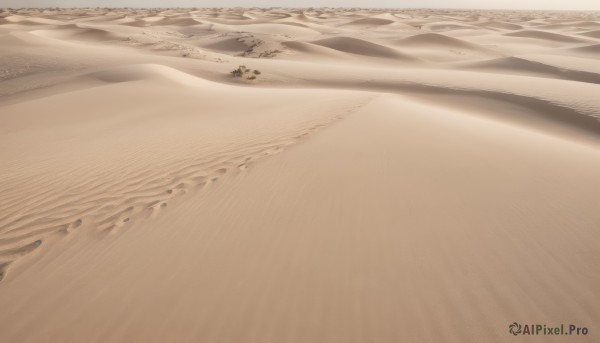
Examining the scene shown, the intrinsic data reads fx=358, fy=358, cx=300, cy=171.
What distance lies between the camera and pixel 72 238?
3541mm

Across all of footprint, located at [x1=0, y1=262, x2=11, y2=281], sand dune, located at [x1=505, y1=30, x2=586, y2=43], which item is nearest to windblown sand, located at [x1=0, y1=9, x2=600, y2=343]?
footprint, located at [x1=0, y1=262, x2=11, y2=281]

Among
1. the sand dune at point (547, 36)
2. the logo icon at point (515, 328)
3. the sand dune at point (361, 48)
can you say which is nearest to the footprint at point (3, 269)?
the logo icon at point (515, 328)

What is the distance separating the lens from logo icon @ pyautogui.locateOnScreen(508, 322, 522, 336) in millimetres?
2480

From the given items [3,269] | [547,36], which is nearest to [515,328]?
[3,269]

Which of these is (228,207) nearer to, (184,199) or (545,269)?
(184,199)

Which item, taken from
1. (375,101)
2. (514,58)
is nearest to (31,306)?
(375,101)

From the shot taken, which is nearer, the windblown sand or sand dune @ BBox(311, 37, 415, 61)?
the windblown sand

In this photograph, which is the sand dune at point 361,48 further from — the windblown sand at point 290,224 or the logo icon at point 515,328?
the logo icon at point 515,328

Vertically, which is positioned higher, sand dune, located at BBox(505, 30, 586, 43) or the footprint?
sand dune, located at BBox(505, 30, 586, 43)

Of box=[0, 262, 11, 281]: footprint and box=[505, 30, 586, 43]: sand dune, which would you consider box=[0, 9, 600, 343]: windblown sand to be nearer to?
box=[0, 262, 11, 281]: footprint

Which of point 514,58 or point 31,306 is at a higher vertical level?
point 514,58

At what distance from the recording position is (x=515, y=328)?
2.50 meters

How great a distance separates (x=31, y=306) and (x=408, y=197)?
3.66 metres

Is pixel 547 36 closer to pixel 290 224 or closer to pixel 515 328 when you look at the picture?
pixel 290 224
